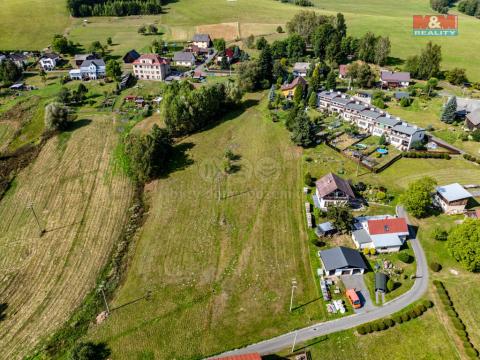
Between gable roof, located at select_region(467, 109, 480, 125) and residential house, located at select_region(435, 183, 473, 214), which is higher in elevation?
gable roof, located at select_region(467, 109, 480, 125)

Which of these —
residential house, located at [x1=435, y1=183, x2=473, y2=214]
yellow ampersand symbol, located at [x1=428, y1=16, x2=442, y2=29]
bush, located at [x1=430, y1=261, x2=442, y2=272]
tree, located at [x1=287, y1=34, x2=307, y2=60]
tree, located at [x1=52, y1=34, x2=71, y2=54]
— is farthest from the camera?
yellow ampersand symbol, located at [x1=428, y1=16, x2=442, y2=29]

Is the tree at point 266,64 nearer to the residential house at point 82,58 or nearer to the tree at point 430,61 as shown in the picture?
the tree at point 430,61

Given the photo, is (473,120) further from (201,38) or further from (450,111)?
(201,38)

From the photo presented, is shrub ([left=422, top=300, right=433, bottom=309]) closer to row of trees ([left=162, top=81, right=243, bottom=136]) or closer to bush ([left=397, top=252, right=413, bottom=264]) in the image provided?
bush ([left=397, top=252, right=413, bottom=264])

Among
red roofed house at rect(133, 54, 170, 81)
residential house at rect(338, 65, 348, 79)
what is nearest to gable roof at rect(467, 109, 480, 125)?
residential house at rect(338, 65, 348, 79)

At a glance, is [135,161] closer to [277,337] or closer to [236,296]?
[236,296]

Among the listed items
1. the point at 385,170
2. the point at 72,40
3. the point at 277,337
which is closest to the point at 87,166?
the point at 277,337

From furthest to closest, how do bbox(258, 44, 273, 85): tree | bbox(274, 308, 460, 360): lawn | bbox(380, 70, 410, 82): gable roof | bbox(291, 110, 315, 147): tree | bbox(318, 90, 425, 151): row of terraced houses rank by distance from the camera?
bbox(258, 44, 273, 85): tree
bbox(380, 70, 410, 82): gable roof
bbox(291, 110, 315, 147): tree
bbox(318, 90, 425, 151): row of terraced houses
bbox(274, 308, 460, 360): lawn

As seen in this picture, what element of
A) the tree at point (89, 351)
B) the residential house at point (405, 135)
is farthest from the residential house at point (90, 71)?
the tree at point (89, 351)
